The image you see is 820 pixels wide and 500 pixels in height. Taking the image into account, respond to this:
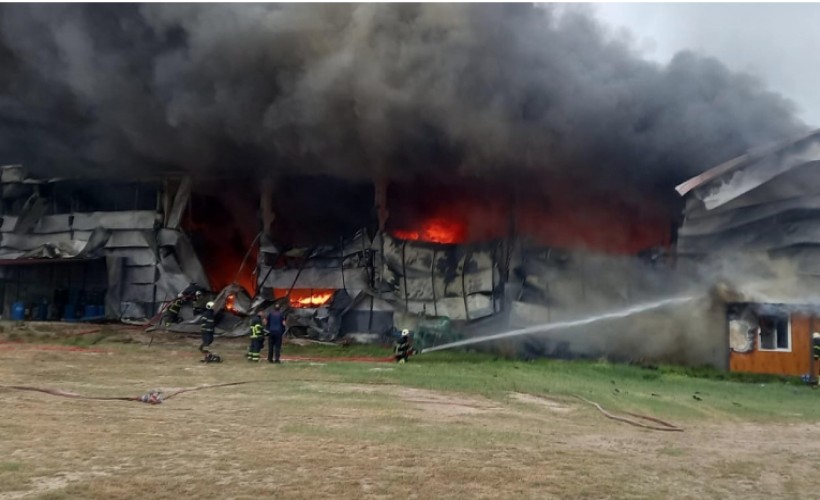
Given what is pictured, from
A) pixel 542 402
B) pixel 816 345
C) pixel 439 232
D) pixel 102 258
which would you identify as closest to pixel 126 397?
pixel 542 402

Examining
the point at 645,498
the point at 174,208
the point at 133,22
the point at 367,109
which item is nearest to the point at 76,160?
the point at 174,208

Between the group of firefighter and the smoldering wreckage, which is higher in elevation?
the smoldering wreckage

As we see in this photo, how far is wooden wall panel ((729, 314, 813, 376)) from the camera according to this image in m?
11.9

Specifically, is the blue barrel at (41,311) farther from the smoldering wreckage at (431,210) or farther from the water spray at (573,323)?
the water spray at (573,323)

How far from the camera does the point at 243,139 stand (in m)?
17.6

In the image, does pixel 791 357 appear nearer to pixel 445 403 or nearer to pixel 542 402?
pixel 542 402

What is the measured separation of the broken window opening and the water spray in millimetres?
1225

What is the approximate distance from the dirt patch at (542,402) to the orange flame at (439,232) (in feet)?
27.5

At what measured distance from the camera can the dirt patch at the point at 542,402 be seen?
8.27 meters

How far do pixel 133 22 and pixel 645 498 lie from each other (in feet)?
53.1

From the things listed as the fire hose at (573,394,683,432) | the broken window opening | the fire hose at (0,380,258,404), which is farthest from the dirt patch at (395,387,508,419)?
the broken window opening

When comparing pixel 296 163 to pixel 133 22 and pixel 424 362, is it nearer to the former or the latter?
pixel 133 22

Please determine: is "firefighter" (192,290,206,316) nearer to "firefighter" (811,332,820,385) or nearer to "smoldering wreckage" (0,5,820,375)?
"smoldering wreckage" (0,5,820,375)

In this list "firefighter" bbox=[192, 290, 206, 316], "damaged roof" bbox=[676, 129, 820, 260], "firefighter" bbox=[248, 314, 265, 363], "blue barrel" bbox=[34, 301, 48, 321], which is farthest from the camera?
"blue barrel" bbox=[34, 301, 48, 321]
